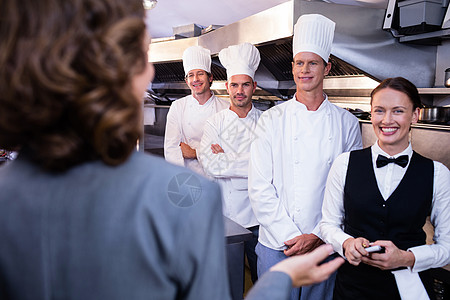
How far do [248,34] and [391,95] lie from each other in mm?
2149

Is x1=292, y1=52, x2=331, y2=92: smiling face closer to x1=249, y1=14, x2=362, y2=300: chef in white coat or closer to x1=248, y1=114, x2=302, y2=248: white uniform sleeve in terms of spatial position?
x1=249, y1=14, x2=362, y2=300: chef in white coat

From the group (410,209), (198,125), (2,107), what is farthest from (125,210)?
(198,125)

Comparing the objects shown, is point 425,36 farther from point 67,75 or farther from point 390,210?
point 67,75

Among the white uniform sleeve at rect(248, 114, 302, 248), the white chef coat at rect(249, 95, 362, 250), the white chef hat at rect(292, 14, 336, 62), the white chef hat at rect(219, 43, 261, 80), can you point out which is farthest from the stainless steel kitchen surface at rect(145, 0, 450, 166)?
the white uniform sleeve at rect(248, 114, 302, 248)

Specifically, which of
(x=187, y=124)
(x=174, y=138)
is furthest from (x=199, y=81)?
(x=174, y=138)

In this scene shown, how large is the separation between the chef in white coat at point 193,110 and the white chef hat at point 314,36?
1312mm

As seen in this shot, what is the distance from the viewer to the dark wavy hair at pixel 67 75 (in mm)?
463

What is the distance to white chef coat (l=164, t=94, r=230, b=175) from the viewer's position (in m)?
3.31

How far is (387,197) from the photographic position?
156 centimetres

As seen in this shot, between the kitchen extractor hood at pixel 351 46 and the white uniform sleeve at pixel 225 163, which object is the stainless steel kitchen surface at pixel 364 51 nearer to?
the kitchen extractor hood at pixel 351 46

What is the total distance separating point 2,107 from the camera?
48cm

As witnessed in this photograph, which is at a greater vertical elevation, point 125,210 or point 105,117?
point 105,117

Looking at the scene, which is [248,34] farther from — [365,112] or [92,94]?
[92,94]

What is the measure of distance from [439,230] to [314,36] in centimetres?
120
